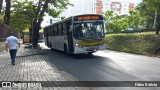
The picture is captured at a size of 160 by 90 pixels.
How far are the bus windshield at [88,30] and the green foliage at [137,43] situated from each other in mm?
5662

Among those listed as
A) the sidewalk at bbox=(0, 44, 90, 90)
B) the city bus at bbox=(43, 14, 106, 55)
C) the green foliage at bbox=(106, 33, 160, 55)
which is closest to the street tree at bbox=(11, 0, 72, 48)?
the green foliage at bbox=(106, 33, 160, 55)

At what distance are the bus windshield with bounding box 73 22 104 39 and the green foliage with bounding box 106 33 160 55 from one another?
223 inches

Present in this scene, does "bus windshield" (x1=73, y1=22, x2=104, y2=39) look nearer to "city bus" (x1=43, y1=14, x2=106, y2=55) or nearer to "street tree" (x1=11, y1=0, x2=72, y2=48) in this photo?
"city bus" (x1=43, y1=14, x2=106, y2=55)

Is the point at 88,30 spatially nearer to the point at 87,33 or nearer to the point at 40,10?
the point at 87,33

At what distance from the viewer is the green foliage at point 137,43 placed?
2566 cm

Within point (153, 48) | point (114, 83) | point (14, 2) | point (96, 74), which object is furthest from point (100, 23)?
point (14, 2)

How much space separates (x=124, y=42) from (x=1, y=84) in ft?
80.6

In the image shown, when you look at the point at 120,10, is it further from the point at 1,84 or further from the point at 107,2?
the point at 1,84

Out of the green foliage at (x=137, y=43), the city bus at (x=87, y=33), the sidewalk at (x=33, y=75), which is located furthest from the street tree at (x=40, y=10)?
the sidewalk at (x=33, y=75)

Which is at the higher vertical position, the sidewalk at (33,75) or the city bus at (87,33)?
the city bus at (87,33)

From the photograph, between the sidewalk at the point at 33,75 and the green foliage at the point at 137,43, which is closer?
the sidewalk at the point at 33,75

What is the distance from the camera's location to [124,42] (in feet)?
108

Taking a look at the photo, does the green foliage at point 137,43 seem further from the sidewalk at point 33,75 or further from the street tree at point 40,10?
the sidewalk at point 33,75

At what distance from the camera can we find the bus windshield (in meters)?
21.2
